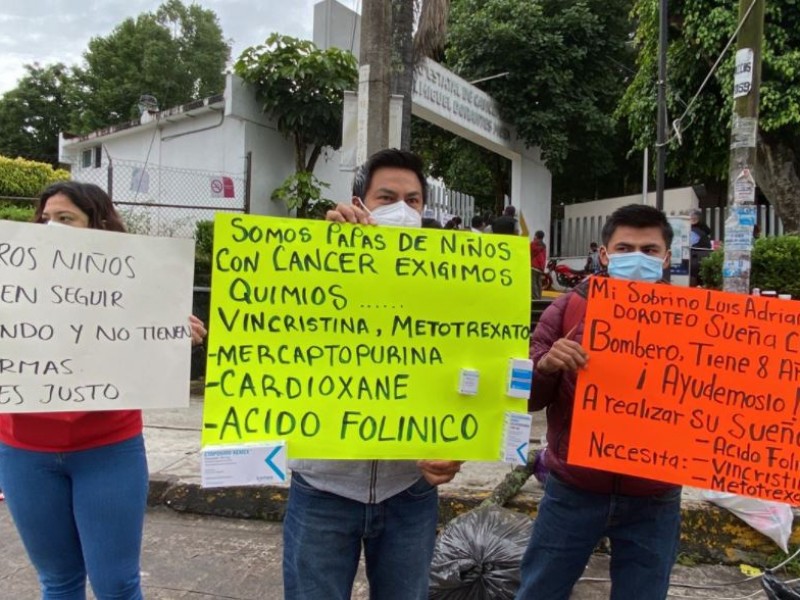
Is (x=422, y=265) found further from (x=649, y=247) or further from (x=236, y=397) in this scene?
(x=649, y=247)

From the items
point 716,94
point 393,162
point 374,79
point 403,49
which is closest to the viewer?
point 393,162

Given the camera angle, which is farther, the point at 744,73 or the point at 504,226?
the point at 504,226

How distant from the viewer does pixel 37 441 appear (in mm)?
1889

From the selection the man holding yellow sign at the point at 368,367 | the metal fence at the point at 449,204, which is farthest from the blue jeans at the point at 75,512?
the metal fence at the point at 449,204

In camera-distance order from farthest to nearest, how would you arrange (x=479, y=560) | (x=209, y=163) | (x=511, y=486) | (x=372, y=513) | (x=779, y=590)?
(x=209, y=163) < (x=511, y=486) < (x=479, y=560) < (x=779, y=590) < (x=372, y=513)

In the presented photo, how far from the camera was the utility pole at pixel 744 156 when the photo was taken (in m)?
4.45

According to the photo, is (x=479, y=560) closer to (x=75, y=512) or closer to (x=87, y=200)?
(x=75, y=512)

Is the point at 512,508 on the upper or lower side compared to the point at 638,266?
lower

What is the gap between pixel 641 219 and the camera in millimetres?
2023

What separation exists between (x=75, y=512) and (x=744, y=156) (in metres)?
4.61

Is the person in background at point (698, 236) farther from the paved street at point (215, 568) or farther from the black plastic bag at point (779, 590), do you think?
the black plastic bag at point (779, 590)

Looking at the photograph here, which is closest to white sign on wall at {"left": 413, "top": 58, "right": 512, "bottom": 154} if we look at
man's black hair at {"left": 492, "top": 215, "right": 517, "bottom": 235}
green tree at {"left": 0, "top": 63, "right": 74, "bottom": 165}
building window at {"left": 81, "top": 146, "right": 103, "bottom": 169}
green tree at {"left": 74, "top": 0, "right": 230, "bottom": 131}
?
man's black hair at {"left": 492, "top": 215, "right": 517, "bottom": 235}

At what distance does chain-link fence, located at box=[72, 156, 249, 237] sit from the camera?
31.8 ft

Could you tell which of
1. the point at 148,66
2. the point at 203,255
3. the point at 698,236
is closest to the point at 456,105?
the point at 698,236
